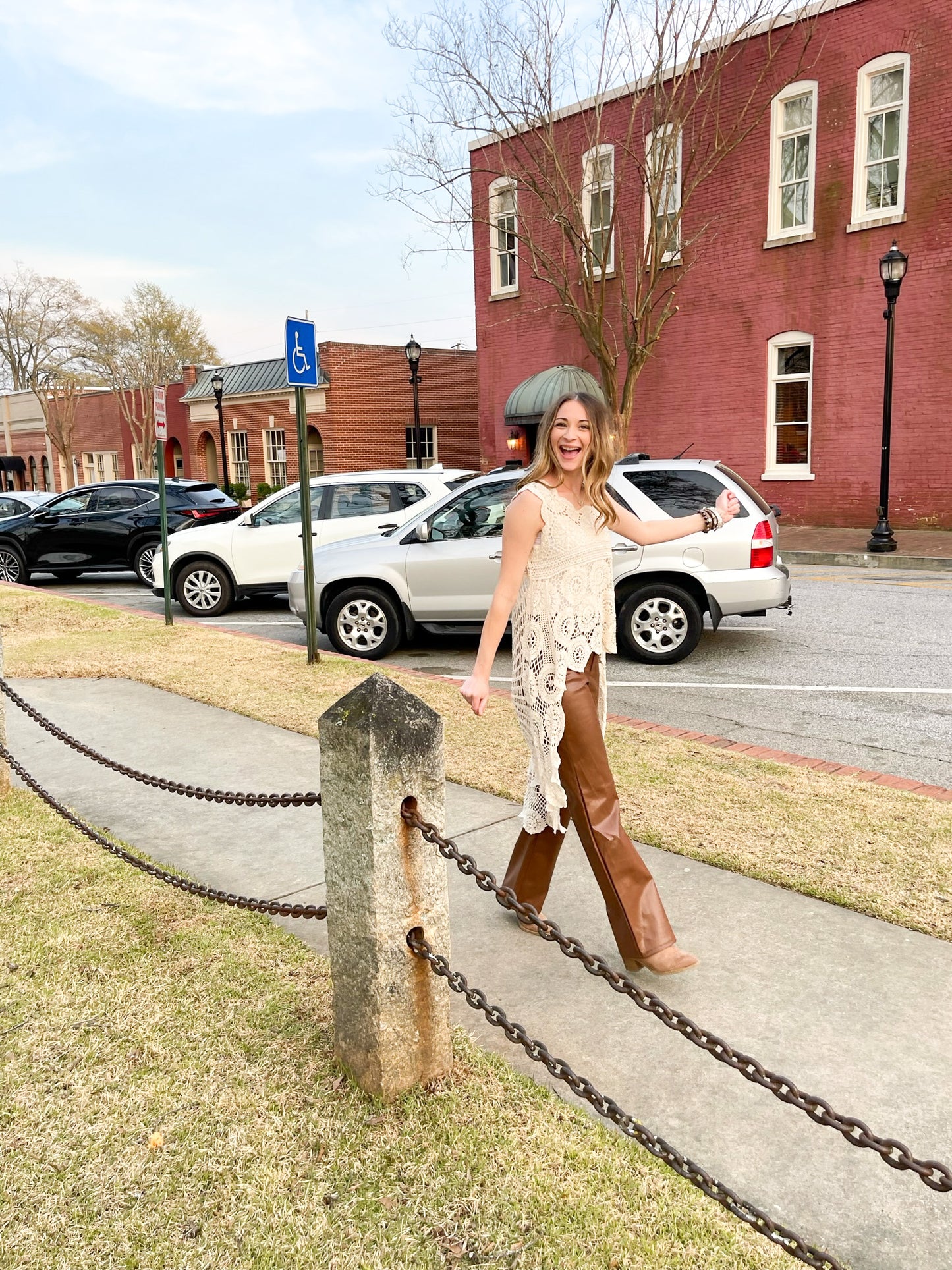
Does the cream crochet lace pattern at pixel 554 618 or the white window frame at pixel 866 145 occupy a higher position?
the white window frame at pixel 866 145

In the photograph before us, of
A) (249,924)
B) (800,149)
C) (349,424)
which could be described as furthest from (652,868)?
(349,424)

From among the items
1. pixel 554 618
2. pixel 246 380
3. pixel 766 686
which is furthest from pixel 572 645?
pixel 246 380

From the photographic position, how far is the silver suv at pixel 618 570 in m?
8.77

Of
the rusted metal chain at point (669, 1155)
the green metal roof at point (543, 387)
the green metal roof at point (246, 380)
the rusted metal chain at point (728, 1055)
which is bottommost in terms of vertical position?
the rusted metal chain at point (669, 1155)

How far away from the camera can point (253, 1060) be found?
3.03 m

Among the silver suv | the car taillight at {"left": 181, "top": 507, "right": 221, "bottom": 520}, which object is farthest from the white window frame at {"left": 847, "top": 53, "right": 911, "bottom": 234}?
the car taillight at {"left": 181, "top": 507, "right": 221, "bottom": 520}

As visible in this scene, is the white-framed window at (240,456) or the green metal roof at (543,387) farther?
the white-framed window at (240,456)

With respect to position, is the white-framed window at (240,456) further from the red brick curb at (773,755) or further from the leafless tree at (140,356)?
the red brick curb at (773,755)

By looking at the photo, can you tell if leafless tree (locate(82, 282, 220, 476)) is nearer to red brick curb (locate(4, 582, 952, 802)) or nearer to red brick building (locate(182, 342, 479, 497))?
red brick building (locate(182, 342, 479, 497))

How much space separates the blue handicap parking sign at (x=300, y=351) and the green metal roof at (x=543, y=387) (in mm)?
13966

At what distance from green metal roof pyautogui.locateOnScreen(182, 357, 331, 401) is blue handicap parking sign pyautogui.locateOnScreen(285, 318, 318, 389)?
24.7 m

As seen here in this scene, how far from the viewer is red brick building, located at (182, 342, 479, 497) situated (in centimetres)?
3231

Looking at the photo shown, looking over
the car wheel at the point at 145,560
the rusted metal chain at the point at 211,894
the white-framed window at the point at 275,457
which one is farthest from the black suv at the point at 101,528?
the white-framed window at the point at 275,457

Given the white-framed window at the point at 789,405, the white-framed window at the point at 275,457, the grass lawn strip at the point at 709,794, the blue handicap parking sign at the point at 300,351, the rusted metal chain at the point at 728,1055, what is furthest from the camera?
the white-framed window at the point at 275,457
